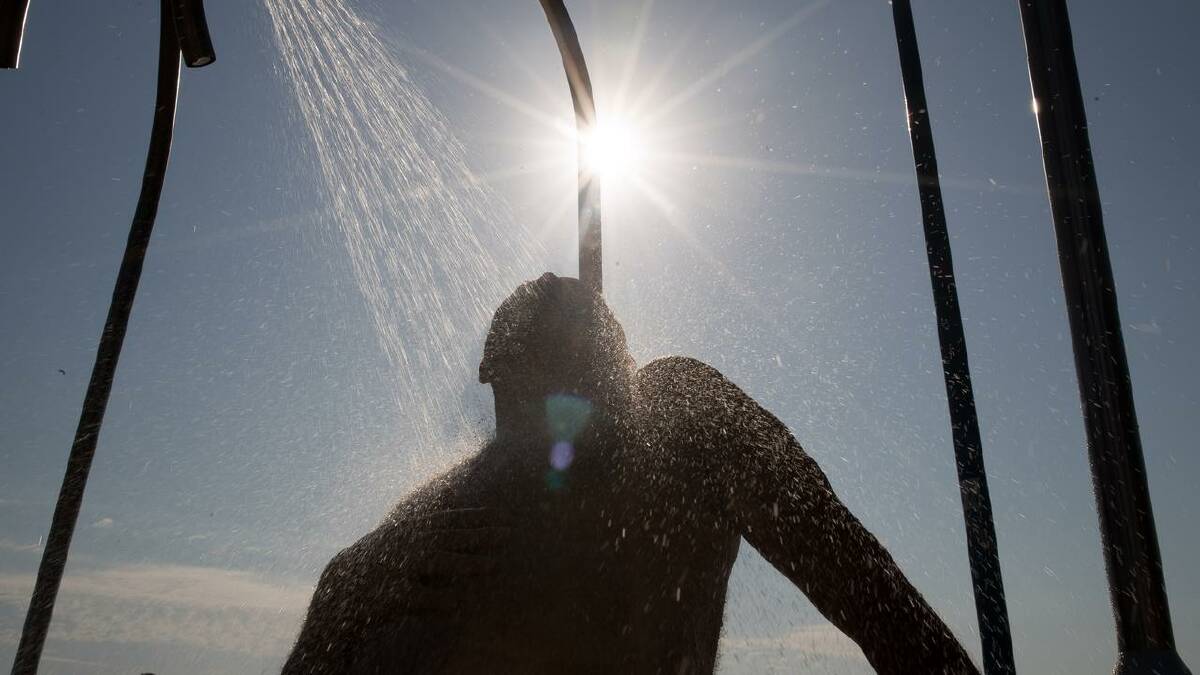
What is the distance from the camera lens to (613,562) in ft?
8.45

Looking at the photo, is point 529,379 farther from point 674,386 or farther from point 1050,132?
point 1050,132

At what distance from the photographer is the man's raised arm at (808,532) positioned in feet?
7.09

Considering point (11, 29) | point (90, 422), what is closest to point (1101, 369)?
point (11, 29)

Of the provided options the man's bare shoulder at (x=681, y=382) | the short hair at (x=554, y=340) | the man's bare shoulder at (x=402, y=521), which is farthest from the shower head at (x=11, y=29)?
the man's bare shoulder at (x=681, y=382)

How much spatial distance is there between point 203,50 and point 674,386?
3.14m

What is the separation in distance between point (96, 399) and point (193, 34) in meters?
1.91

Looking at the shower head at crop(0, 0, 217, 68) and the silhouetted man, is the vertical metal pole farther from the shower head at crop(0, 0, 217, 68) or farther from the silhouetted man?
the silhouetted man

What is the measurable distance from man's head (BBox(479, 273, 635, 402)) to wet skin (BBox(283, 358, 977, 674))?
0.81 feet

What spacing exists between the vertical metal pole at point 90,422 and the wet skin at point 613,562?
72.3 inches

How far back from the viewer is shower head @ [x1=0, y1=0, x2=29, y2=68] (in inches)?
121

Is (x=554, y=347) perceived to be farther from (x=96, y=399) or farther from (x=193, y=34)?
(x=193, y=34)

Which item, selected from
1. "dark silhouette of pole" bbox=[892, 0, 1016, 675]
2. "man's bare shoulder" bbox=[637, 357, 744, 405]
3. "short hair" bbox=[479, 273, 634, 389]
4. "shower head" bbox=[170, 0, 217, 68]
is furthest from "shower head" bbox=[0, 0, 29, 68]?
"dark silhouette of pole" bbox=[892, 0, 1016, 675]

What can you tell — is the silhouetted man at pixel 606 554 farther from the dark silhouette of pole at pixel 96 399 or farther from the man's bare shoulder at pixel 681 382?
the dark silhouette of pole at pixel 96 399

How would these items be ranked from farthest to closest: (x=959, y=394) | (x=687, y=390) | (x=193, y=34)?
(x=193, y=34), (x=959, y=394), (x=687, y=390)
